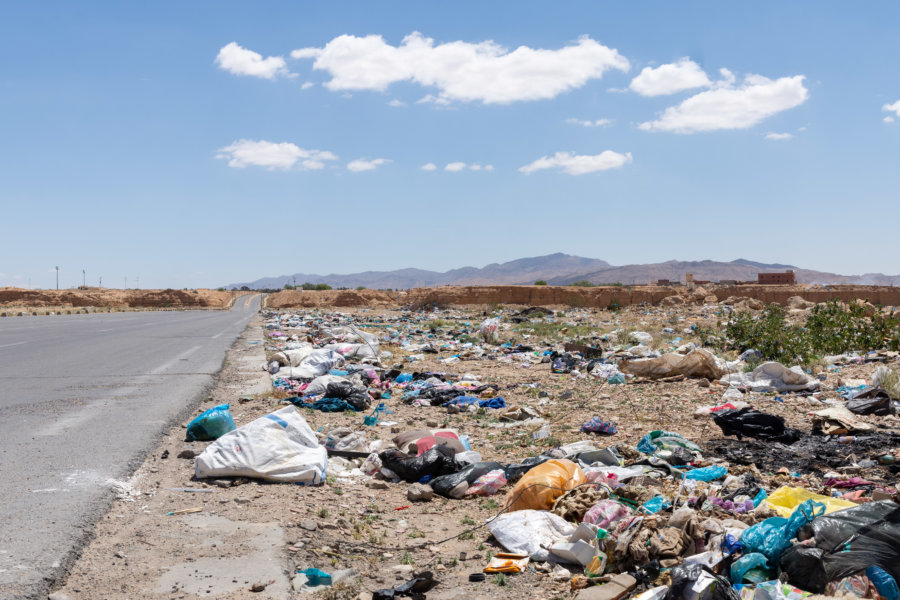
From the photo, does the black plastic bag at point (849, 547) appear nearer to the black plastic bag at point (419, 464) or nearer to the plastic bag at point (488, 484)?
the plastic bag at point (488, 484)

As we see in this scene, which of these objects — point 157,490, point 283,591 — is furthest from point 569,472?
point 157,490

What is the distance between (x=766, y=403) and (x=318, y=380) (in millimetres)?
6443

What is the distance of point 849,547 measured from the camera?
3.21 meters

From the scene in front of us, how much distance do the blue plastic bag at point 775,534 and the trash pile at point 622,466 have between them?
1 cm

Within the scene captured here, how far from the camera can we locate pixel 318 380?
10406mm

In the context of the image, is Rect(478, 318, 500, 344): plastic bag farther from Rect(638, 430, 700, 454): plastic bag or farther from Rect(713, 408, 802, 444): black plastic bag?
Rect(638, 430, 700, 454): plastic bag

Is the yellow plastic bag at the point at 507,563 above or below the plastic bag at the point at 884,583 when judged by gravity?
below

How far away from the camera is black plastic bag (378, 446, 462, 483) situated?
5.93 meters

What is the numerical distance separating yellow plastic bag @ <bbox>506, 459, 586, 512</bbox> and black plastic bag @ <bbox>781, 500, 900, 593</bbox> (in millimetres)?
1720

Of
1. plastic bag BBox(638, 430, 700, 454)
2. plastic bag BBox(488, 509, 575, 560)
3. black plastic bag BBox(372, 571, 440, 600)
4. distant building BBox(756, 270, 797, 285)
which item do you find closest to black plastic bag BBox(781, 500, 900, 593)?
plastic bag BBox(488, 509, 575, 560)

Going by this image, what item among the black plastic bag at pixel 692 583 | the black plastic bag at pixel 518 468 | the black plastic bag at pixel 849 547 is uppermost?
the black plastic bag at pixel 849 547

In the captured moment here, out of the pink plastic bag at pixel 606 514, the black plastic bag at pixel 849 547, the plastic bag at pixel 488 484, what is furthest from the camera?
the plastic bag at pixel 488 484

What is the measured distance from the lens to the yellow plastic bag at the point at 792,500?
410 cm

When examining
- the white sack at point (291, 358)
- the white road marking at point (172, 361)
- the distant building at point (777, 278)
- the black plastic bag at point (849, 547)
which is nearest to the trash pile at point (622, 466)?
the black plastic bag at point (849, 547)
